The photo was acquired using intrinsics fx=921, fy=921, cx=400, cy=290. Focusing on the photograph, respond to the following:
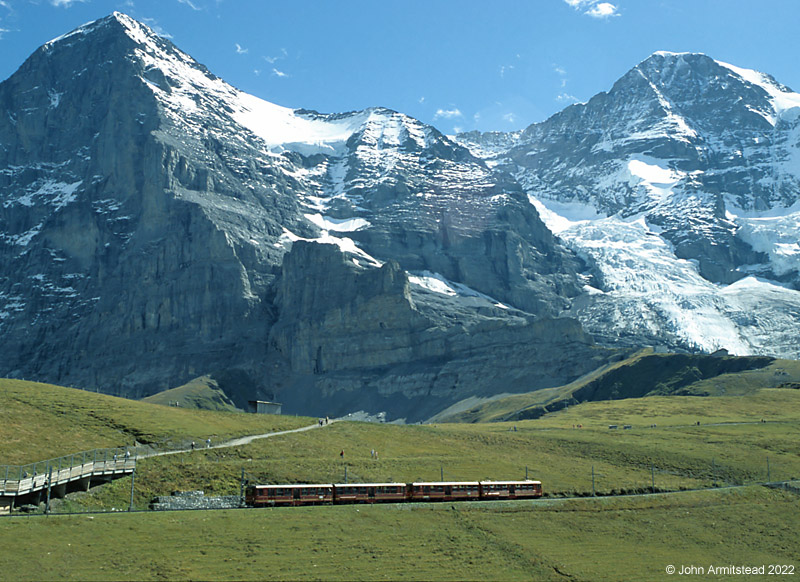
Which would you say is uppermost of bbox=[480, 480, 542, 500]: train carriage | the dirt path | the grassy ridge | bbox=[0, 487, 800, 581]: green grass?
the dirt path

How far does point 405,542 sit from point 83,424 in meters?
52.6

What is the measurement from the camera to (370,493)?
8025 cm

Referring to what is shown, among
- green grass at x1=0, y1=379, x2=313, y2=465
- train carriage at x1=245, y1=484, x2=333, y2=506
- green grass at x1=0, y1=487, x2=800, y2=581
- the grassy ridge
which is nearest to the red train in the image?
train carriage at x1=245, y1=484, x2=333, y2=506

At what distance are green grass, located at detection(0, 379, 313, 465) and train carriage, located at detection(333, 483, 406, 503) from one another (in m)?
29.7

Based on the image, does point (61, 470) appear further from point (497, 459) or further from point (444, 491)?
point (497, 459)

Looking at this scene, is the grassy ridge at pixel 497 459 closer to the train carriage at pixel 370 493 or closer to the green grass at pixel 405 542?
the train carriage at pixel 370 493

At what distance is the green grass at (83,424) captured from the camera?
305 feet

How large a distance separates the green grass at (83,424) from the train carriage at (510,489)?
122 feet

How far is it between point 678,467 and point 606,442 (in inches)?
730

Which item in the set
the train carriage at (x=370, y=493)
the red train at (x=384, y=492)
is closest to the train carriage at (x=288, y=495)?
the red train at (x=384, y=492)

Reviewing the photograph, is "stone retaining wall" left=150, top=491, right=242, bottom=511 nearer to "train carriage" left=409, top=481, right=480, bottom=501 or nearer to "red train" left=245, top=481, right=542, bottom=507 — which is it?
"red train" left=245, top=481, right=542, bottom=507

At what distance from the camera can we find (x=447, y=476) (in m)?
96.5

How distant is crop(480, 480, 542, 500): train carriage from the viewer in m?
84.6

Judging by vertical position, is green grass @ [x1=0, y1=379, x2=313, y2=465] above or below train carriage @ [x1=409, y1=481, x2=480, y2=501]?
above
